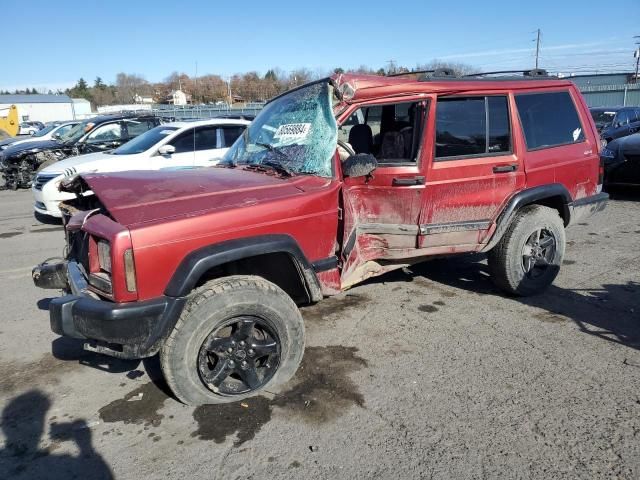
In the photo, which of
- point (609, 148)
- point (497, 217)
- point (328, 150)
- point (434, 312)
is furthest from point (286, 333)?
point (609, 148)

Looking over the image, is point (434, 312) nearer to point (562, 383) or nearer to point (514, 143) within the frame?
point (562, 383)

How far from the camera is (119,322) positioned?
261cm

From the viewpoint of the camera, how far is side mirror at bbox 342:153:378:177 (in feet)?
11.6

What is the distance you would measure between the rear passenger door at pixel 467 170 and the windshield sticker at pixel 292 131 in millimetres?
1004

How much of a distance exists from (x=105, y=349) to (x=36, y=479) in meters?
0.71

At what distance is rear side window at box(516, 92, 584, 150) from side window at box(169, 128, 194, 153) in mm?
6005

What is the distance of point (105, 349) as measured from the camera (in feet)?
9.13

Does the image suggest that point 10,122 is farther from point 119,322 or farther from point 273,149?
point 119,322

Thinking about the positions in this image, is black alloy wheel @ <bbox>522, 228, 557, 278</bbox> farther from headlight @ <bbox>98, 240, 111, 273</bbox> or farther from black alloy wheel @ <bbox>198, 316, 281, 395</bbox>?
headlight @ <bbox>98, 240, 111, 273</bbox>

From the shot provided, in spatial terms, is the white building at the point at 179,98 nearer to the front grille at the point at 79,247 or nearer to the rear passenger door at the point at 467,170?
the front grille at the point at 79,247

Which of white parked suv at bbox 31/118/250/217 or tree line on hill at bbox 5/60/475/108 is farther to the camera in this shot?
tree line on hill at bbox 5/60/475/108

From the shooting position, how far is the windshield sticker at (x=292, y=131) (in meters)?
3.74

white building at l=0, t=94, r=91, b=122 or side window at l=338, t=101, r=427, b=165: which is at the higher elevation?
white building at l=0, t=94, r=91, b=122

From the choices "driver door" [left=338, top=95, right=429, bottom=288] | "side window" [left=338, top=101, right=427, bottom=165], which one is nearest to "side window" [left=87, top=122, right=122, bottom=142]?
"side window" [left=338, top=101, right=427, bottom=165]
